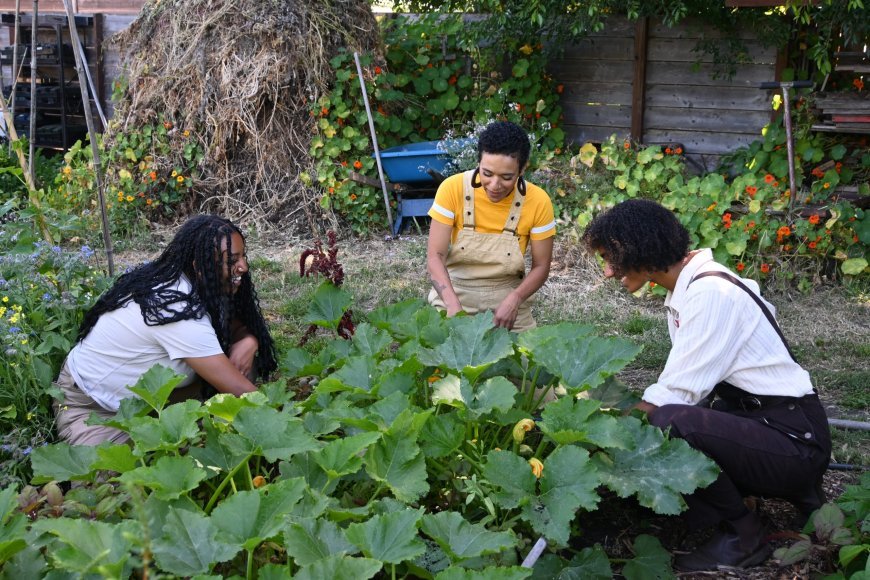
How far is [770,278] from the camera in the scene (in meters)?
6.82

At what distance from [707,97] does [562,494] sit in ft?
23.7

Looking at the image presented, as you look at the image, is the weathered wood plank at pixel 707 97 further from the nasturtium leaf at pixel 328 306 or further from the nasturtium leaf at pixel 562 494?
the nasturtium leaf at pixel 562 494

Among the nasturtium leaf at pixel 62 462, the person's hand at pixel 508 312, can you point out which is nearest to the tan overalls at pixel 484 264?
the person's hand at pixel 508 312

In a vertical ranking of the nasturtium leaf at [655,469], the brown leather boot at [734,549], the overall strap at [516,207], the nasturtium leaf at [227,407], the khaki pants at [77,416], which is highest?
the overall strap at [516,207]

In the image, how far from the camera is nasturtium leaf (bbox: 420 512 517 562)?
2.35 meters

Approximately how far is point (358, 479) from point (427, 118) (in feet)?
22.9

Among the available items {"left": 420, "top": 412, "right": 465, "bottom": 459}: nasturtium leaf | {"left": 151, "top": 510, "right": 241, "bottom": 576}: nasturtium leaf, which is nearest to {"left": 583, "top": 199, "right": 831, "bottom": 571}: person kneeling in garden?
{"left": 420, "top": 412, "right": 465, "bottom": 459}: nasturtium leaf

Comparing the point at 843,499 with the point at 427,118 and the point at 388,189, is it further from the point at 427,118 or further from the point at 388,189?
the point at 427,118

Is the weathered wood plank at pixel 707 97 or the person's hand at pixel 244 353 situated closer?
the person's hand at pixel 244 353

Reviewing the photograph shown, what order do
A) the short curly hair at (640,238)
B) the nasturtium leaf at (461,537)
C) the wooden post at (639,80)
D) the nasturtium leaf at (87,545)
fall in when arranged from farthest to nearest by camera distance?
the wooden post at (639,80) → the short curly hair at (640,238) → the nasturtium leaf at (461,537) → the nasturtium leaf at (87,545)

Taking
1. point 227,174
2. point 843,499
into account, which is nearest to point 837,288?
point 843,499

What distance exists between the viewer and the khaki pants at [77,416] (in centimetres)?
356

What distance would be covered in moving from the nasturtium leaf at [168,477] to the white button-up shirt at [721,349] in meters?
1.60

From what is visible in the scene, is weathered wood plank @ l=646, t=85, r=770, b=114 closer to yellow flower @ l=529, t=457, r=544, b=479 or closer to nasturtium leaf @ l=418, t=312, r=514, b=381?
nasturtium leaf @ l=418, t=312, r=514, b=381
